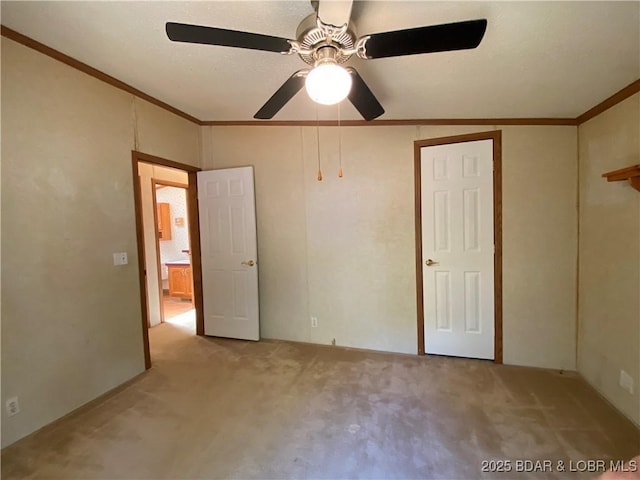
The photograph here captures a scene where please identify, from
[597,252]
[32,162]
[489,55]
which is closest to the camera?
[489,55]

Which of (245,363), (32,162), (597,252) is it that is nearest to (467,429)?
(597,252)

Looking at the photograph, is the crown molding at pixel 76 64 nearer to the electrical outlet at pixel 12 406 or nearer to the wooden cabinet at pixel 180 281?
the electrical outlet at pixel 12 406

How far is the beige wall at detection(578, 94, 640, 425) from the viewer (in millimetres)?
2062

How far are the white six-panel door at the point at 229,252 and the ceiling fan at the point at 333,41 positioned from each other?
2092 mm

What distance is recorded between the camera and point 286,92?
182cm

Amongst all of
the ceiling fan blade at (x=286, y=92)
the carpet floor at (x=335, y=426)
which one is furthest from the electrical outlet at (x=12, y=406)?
the ceiling fan blade at (x=286, y=92)

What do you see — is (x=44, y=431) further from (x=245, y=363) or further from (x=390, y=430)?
(x=390, y=430)

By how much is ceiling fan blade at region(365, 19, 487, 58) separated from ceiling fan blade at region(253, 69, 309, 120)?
0.39 m

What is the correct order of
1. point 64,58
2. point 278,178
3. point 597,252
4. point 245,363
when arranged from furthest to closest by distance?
point 278,178
point 245,363
point 597,252
point 64,58

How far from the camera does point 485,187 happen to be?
2865mm

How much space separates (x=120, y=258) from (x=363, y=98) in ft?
7.69

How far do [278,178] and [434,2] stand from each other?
7.66 feet

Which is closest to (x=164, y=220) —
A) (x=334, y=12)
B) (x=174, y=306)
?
(x=174, y=306)

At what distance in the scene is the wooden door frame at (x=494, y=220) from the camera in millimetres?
2818
